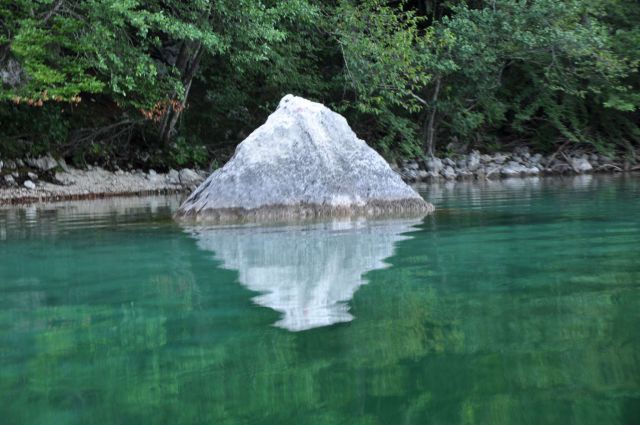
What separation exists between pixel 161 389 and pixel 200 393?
112 millimetres

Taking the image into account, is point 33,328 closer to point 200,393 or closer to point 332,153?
point 200,393

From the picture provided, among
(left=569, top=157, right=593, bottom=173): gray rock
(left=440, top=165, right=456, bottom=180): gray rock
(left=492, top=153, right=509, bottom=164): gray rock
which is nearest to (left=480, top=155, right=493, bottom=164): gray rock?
(left=492, top=153, right=509, bottom=164): gray rock

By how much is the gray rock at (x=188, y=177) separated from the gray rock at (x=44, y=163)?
2.44 meters

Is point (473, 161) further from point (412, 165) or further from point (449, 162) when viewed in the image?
point (412, 165)

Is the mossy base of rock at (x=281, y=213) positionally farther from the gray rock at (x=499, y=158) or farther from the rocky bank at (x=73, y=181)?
the gray rock at (x=499, y=158)

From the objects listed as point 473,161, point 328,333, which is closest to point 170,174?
point 473,161

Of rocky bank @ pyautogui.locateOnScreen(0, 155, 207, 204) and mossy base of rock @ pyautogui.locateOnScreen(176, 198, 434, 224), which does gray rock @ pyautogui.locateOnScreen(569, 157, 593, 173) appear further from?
mossy base of rock @ pyautogui.locateOnScreen(176, 198, 434, 224)

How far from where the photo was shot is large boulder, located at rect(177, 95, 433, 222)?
7137 millimetres

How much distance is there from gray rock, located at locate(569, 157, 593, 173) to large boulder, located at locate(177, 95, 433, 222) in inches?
475

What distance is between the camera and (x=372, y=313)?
2.71 metres

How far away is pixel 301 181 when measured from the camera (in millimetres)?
7258

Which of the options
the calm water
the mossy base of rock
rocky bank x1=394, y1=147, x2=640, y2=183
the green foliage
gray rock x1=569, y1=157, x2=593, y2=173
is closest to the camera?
the calm water

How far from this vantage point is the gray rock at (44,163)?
46.8 feet

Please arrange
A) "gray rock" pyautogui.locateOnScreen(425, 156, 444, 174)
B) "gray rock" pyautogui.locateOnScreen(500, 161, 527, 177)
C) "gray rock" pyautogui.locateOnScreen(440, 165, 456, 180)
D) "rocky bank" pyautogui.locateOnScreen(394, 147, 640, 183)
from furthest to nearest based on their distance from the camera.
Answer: "gray rock" pyautogui.locateOnScreen(425, 156, 444, 174), "gray rock" pyautogui.locateOnScreen(500, 161, 527, 177), "rocky bank" pyautogui.locateOnScreen(394, 147, 640, 183), "gray rock" pyautogui.locateOnScreen(440, 165, 456, 180)
